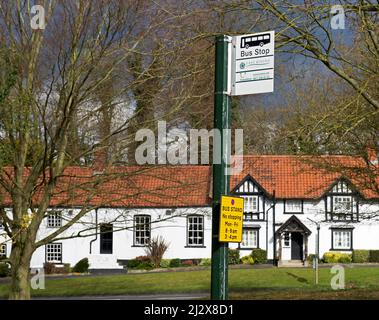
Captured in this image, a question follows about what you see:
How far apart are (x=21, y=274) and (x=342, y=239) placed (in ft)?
102

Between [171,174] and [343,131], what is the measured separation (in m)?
3.45

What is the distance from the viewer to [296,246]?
138 feet

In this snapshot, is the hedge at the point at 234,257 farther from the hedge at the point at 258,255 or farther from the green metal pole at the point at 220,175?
the green metal pole at the point at 220,175

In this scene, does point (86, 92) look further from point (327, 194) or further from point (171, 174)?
point (327, 194)

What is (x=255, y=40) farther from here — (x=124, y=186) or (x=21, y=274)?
(x=21, y=274)

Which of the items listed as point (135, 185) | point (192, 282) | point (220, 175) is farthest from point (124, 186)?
point (192, 282)

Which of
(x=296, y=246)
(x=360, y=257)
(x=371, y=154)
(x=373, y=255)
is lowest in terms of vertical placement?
(x=360, y=257)

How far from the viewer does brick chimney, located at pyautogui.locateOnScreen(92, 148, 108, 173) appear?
44.9 ft

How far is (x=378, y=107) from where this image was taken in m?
12.1

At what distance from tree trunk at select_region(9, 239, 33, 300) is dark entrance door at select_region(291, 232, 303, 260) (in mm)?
30142

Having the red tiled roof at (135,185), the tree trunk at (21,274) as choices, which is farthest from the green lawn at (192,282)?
the tree trunk at (21,274)

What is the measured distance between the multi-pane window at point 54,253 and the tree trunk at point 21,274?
28.6m

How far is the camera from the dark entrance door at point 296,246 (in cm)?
4203
